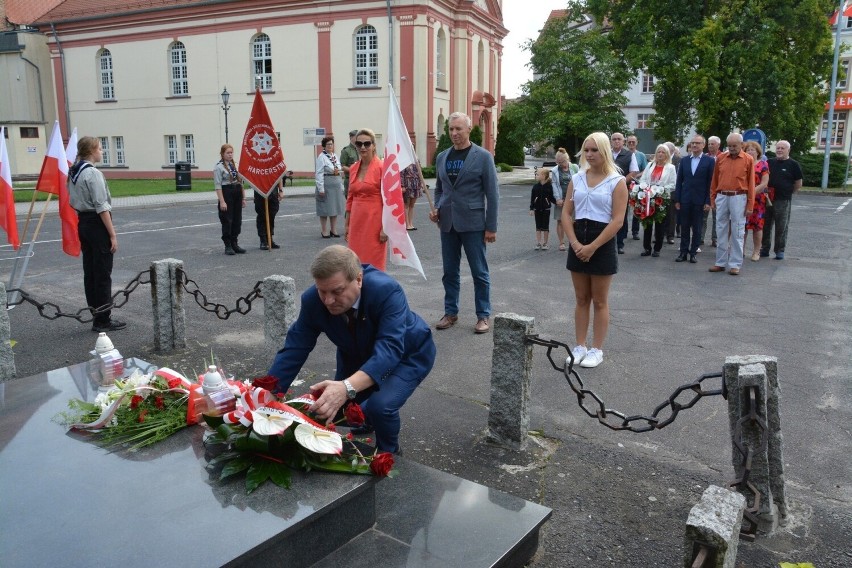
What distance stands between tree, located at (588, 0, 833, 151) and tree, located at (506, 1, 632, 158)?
1182 mm

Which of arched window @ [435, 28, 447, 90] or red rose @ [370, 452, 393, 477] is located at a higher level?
arched window @ [435, 28, 447, 90]

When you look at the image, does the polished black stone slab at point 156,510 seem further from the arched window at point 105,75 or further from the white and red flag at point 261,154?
the arched window at point 105,75

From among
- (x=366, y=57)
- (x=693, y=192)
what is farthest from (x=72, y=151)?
(x=366, y=57)

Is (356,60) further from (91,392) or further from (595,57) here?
(91,392)

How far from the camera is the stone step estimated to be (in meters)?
3.05

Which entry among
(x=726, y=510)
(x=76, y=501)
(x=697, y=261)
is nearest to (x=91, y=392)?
(x=76, y=501)

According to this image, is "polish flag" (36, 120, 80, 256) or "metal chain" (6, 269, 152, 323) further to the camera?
"polish flag" (36, 120, 80, 256)

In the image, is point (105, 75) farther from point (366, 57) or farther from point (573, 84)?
point (573, 84)

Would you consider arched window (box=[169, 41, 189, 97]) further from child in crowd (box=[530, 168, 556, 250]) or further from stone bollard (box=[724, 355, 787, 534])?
stone bollard (box=[724, 355, 787, 534])

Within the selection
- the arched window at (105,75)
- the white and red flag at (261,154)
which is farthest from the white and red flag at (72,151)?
the arched window at (105,75)

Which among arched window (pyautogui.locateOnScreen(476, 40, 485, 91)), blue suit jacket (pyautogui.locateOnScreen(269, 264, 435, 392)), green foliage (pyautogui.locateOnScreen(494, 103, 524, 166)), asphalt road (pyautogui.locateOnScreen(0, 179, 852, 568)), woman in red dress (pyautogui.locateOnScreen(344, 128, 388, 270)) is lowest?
asphalt road (pyautogui.locateOnScreen(0, 179, 852, 568))

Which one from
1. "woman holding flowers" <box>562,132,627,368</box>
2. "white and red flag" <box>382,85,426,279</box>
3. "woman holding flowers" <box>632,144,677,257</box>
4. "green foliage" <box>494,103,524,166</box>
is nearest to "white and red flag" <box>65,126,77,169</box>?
"white and red flag" <box>382,85,426,279</box>

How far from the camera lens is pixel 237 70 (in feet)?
122

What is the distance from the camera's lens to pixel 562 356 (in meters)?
6.46
